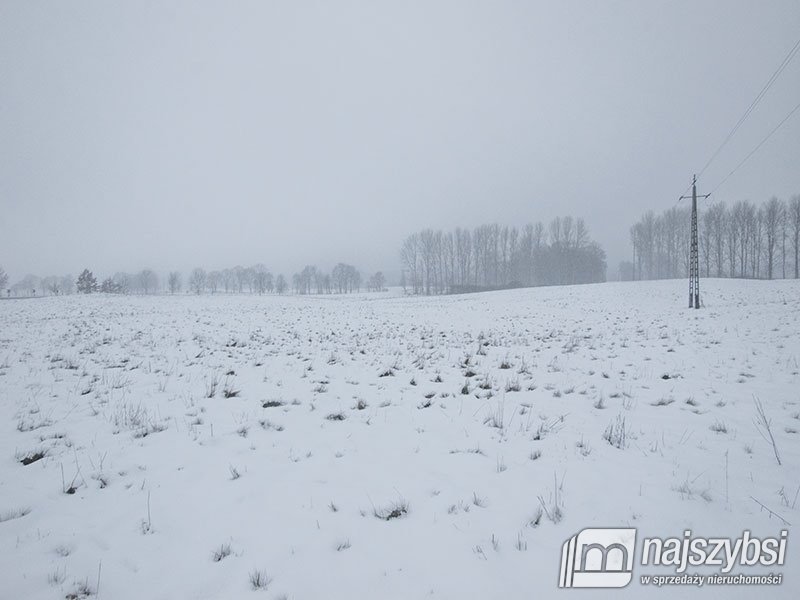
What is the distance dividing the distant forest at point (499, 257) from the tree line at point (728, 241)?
1049cm

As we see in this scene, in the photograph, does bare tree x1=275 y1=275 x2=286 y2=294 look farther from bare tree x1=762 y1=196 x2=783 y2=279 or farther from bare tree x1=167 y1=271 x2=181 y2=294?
bare tree x1=762 y1=196 x2=783 y2=279

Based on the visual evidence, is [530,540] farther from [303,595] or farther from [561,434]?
[561,434]

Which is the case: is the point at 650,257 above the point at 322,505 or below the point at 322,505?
above

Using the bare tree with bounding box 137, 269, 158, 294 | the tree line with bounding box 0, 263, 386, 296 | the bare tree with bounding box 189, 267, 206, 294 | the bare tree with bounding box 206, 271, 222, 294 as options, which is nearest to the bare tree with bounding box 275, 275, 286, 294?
the tree line with bounding box 0, 263, 386, 296

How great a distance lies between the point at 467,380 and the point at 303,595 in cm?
522

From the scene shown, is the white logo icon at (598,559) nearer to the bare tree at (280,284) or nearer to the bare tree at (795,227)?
the bare tree at (795,227)

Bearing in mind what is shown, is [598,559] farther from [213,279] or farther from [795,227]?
[213,279]

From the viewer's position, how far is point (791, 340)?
363 inches

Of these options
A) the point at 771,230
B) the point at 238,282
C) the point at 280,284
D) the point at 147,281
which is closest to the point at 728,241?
the point at 771,230

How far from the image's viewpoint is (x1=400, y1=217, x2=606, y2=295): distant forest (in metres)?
69.2

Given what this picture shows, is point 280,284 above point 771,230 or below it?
below

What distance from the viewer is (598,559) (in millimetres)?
2639

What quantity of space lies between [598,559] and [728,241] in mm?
77290

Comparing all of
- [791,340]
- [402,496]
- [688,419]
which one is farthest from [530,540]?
[791,340]
